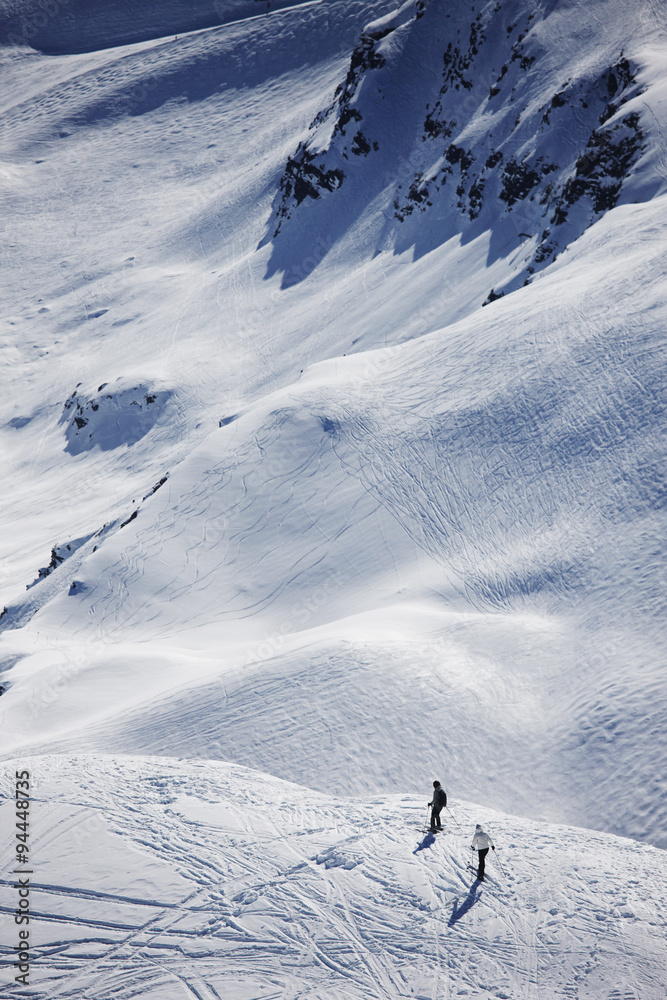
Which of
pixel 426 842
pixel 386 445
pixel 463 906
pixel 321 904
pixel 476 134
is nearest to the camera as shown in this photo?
pixel 463 906

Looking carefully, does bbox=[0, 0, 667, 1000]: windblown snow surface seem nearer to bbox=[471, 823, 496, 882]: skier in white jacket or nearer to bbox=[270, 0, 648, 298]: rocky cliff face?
bbox=[270, 0, 648, 298]: rocky cliff face

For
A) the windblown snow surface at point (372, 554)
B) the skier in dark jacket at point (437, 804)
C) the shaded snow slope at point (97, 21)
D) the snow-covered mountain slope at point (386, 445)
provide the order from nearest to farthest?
1. the windblown snow surface at point (372, 554)
2. the skier in dark jacket at point (437, 804)
3. the snow-covered mountain slope at point (386, 445)
4. the shaded snow slope at point (97, 21)

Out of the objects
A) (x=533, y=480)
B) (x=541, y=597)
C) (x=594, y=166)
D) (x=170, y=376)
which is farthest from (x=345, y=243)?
(x=541, y=597)

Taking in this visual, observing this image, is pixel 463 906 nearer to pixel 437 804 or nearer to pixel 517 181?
pixel 437 804

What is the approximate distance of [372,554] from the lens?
25953 millimetres

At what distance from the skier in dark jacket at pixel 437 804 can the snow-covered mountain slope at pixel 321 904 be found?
26cm

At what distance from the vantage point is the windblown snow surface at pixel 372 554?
11.6 meters

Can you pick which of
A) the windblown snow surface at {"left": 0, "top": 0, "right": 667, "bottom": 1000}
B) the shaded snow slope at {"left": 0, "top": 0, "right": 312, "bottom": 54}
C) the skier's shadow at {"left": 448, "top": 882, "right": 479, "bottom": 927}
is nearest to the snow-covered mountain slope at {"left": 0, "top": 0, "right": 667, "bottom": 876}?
the windblown snow surface at {"left": 0, "top": 0, "right": 667, "bottom": 1000}

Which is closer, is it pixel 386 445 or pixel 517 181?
pixel 386 445

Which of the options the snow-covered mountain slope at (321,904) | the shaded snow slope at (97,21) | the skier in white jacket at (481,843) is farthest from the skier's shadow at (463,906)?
the shaded snow slope at (97,21)

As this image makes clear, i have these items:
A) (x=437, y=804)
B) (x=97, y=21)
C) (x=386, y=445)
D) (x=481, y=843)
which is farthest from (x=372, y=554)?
(x=97, y=21)

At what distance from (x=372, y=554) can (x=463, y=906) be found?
1508 cm

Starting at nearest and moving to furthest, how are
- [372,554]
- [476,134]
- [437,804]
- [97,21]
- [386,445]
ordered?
[437,804] → [372,554] → [386,445] → [476,134] → [97,21]

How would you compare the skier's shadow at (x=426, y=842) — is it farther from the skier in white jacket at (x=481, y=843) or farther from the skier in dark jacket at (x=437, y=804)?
the skier in white jacket at (x=481, y=843)
